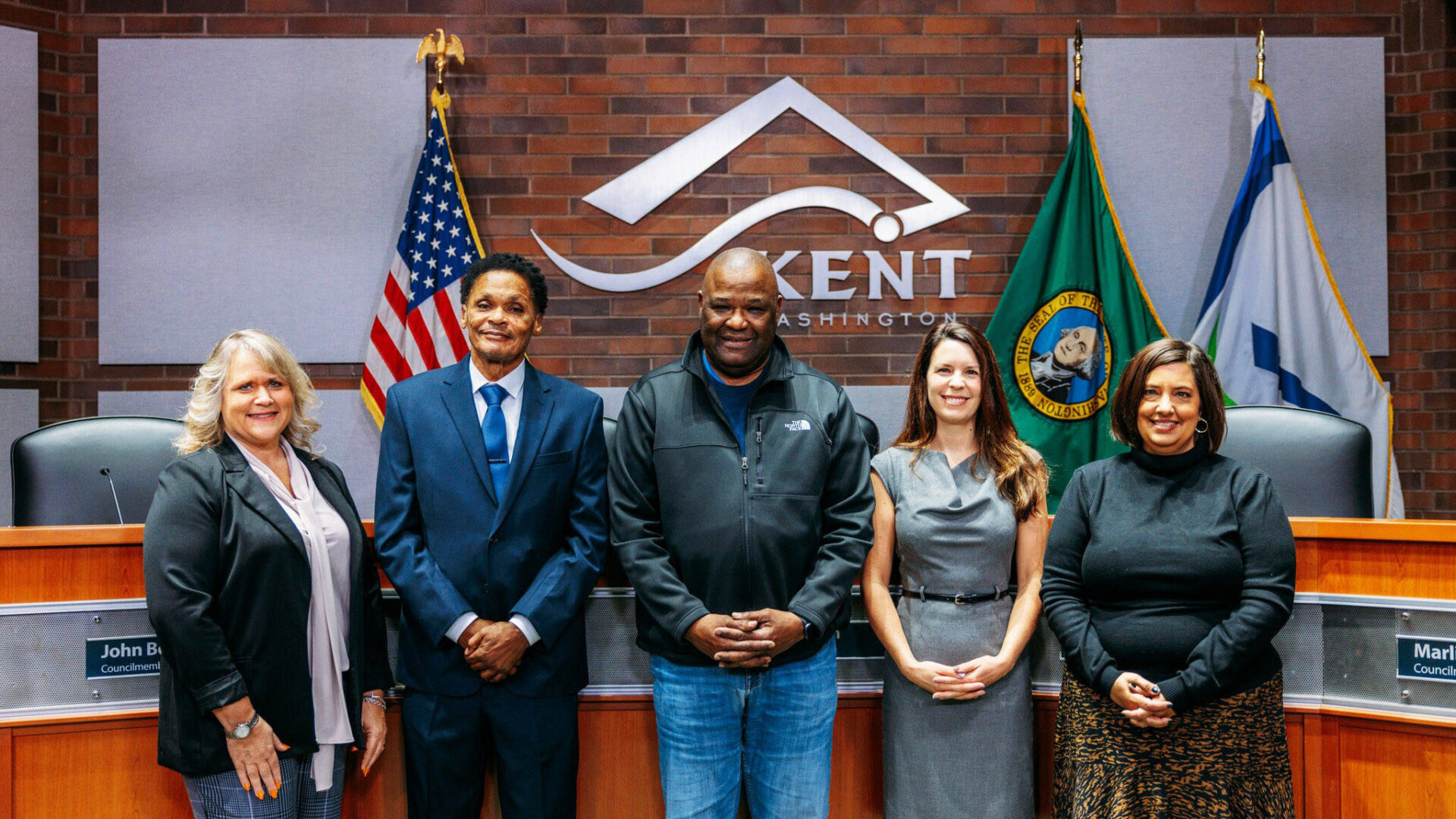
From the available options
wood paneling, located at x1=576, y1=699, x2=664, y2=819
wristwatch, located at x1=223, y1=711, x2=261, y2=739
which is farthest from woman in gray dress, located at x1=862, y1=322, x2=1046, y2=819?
wristwatch, located at x1=223, y1=711, x2=261, y2=739

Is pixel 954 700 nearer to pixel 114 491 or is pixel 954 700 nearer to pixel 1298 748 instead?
pixel 1298 748

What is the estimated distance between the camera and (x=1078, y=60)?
399 centimetres

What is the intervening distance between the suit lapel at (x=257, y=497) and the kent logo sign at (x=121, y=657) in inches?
22.7

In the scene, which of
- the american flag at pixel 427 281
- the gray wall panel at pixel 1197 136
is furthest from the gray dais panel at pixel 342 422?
the gray wall panel at pixel 1197 136

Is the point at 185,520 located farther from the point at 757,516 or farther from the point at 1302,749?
the point at 1302,749

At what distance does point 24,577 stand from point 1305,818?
3.05 meters

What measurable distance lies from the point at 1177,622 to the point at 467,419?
158 cm

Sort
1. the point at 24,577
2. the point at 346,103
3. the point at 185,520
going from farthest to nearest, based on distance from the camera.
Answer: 1. the point at 346,103
2. the point at 24,577
3. the point at 185,520

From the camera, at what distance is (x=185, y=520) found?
183cm

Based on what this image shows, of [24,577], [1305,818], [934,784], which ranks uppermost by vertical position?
[24,577]

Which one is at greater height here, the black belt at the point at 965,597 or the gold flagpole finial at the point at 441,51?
the gold flagpole finial at the point at 441,51

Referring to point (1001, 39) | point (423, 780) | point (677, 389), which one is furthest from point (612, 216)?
point (423, 780)

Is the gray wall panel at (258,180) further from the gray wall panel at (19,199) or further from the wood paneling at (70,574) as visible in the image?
the wood paneling at (70,574)

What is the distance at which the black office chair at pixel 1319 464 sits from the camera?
8.48 ft
